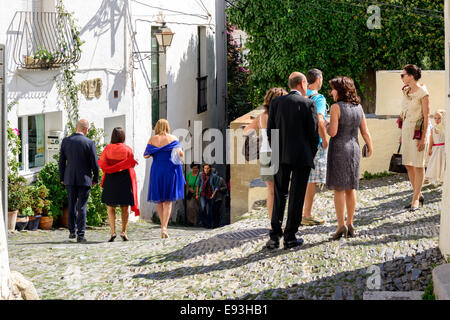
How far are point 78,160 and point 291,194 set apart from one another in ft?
12.5

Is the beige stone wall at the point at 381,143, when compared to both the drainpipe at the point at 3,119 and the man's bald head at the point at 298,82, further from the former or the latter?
the drainpipe at the point at 3,119

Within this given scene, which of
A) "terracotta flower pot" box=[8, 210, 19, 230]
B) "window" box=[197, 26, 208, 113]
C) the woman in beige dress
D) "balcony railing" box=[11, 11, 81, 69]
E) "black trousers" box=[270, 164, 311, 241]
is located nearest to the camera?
"black trousers" box=[270, 164, 311, 241]

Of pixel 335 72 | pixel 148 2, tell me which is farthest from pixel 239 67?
pixel 148 2

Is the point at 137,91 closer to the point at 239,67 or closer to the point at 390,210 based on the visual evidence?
the point at 390,210

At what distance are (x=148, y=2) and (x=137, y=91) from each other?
2.38 meters

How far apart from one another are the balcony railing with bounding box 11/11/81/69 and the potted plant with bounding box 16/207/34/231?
245 cm

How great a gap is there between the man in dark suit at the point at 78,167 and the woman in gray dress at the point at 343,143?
384 cm

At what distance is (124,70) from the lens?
17875 millimetres

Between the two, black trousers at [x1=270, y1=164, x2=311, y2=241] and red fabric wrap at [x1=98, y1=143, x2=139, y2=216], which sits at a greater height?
red fabric wrap at [x1=98, y1=143, x2=139, y2=216]

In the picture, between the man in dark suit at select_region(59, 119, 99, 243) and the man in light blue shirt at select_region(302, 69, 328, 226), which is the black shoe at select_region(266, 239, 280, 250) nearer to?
the man in light blue shirt at select_region(302, 69, 328, 226)

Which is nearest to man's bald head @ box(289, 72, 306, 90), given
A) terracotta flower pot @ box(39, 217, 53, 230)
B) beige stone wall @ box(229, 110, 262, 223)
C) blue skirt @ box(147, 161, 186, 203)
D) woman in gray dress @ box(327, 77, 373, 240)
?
woman in gray dress @ box(327, 77, 373, 240)

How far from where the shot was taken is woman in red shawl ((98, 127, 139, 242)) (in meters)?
10.9

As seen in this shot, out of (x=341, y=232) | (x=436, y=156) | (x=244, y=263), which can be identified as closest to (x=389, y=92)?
(x=436, y=156)

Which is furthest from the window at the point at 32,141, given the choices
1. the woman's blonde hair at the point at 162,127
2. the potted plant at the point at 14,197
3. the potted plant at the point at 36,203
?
the woman's blonde hair at the point at 162,127
